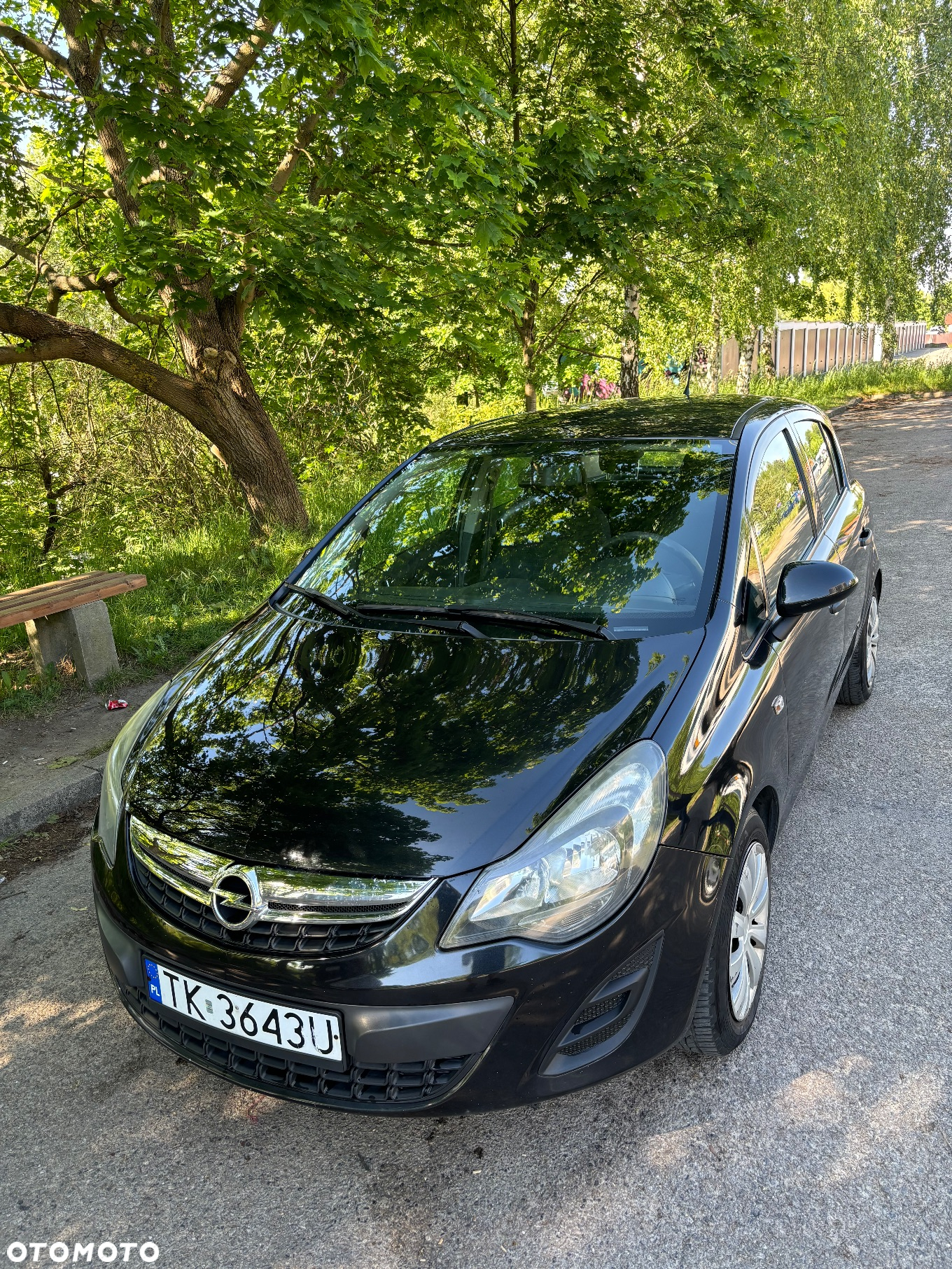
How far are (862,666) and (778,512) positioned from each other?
1619 mm

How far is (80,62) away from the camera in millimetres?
7844

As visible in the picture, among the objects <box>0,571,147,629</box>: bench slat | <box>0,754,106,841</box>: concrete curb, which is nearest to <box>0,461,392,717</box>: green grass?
<box>0,571,147,629</box>: bench slat

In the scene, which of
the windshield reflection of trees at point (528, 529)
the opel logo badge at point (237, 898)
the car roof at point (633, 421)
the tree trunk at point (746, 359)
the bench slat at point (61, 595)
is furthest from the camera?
the tree trunk at point (746, 359)

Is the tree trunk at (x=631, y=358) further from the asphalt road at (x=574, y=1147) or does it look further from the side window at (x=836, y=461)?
the asphalt road at (x=574, y=1147)

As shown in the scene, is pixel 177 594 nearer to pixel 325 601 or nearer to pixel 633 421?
pixel 325 601

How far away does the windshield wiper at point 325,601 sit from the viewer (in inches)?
121

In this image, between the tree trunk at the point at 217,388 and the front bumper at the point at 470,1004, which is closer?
the front bumper at the point at 470,1004

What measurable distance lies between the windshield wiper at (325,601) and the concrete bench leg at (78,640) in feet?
8.38

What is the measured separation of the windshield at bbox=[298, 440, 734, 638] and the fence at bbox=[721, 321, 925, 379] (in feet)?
69.5

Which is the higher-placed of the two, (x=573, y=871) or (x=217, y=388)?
(x=217, y=388)

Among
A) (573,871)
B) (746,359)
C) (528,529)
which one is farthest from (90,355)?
(746,359)

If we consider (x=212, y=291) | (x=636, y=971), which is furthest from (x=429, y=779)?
(x=212, y=291)

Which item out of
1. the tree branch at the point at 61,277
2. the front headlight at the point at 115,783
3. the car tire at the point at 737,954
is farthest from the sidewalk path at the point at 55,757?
the tree branch at the point at 61,277

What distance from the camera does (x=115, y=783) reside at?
2631 millimetres
